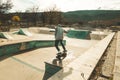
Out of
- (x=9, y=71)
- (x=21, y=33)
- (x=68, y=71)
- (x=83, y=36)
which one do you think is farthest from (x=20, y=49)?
(x=83, y=36)

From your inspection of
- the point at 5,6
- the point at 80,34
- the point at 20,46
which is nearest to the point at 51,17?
the point at 5,6

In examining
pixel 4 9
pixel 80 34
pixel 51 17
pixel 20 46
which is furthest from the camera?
pixel 51 17

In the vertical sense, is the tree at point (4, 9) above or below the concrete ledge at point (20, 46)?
above

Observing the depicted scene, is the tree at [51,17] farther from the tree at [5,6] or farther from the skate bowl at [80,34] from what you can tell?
the skate bowl at [80,34]

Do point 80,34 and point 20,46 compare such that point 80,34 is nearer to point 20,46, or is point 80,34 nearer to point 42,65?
point 20,46

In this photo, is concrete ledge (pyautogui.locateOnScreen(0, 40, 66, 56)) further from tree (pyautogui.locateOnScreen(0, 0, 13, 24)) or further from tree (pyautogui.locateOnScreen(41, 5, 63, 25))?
tree (pyautogui.locateOnScreen(41, 5, 63, 25))

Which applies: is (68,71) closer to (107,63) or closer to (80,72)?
(80,72)

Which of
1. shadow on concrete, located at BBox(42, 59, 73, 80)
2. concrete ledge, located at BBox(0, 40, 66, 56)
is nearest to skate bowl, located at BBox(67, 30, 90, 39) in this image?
concrete ledge, located at BBox(0, 40, 66, 56)

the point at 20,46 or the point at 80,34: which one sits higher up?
the point at 20,46

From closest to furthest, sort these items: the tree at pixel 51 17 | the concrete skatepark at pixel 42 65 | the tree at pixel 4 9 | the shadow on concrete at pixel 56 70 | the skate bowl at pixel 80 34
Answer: the shadow on concrete at pixel 56 70 < the concrete skatepark at pixel 42 65 < the skate bowl at pixel 80 34 < the tree at pixel 4 9 < the tree at pixel 51 17

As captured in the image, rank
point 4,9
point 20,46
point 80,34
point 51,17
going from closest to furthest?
point 20,46
point 80,34
point 4,9
point 51,17

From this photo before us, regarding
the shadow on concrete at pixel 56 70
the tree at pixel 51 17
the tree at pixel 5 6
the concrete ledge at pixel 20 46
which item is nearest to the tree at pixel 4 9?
the tree at pixel 5 6

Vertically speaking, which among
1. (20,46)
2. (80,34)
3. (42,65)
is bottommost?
(42,65)

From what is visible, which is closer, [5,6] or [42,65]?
[42,65]
